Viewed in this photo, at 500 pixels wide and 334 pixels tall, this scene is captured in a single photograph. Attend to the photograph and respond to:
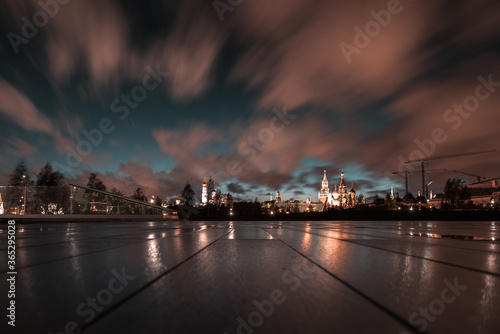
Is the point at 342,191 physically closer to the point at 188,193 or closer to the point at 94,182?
the point at 188,193

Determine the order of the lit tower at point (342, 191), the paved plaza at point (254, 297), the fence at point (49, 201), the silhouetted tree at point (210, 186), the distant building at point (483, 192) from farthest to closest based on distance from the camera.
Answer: the lit tower at point (342, 191) < the distant building at point (483, 192) < the silhouetted tree at point (210, 186) < the fence at point (49, 201) < the paved plaza at point (254, 297)

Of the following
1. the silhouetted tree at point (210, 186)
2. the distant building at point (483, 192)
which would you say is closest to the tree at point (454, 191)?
the distant building at point (483, 192)

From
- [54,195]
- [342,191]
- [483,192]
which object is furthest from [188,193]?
[483,192]

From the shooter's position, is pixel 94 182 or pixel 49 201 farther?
pixel 94 182

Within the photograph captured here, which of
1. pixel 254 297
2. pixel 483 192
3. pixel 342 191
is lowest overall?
pixel 254 297

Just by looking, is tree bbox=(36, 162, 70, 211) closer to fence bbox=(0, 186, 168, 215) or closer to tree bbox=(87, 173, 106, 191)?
fence bbox=(0, 186, 168, 215)

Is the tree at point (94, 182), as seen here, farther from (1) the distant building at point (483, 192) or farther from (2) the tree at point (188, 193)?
(1) the distant building at point (483, 192)

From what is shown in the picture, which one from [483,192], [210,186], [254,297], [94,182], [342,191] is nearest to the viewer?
[254,297]

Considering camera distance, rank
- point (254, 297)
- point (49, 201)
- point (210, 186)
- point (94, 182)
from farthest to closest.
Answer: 1. point (210, 186)
2. point (94, 182)
3. point (49, 201)
4. point (254, 297)

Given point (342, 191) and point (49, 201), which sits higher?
point (342, 191)


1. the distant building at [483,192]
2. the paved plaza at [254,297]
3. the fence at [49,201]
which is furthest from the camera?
the distant building at [483,192]

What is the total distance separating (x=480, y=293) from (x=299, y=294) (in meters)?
0.83

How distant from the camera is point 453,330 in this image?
822 mm

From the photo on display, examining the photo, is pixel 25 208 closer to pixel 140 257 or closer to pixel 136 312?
pixel 140 257
